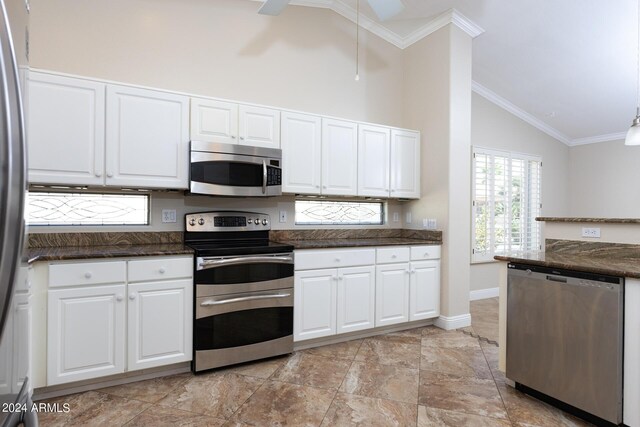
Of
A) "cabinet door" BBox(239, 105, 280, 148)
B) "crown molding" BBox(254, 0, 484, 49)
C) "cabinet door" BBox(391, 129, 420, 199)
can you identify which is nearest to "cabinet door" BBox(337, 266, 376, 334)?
"cabinet door" BBox(391, 129, 420, 199)

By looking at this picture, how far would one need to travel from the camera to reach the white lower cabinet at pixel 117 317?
2.12m

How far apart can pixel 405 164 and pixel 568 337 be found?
7.44 ft

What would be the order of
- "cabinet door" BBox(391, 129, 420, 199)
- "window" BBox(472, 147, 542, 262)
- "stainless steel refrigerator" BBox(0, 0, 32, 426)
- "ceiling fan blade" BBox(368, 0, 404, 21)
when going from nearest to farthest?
"stainless steel refrigerator" BBox(0, 0, 32, 426) → "ceiling fan blade" BBox(368, 0, 404, 21) → "cabinet door" BBox(391, 129, 420, 199) → "window" BBox(472, 147, 542, 262)

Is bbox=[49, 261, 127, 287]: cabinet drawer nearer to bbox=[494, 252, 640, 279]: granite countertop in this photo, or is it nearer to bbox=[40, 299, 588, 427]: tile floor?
bbox=[40, 299, 588, 427]: tile floor

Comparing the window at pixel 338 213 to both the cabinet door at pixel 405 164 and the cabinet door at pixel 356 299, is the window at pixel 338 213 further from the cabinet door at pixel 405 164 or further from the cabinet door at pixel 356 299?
the cabinet door at pixel 356 299

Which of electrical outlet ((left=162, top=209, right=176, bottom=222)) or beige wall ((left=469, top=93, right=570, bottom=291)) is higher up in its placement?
beige wall ((left=469, top=93, right=570, bottom=291))

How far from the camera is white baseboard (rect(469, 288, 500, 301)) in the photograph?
186 inches

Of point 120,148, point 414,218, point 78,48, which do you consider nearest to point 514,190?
point 414,218

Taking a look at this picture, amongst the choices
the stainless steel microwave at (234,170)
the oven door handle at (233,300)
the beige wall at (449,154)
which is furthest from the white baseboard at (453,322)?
the stainless steel microwave at (234,170)

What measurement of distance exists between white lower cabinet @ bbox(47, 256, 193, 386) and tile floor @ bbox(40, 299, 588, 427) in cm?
21

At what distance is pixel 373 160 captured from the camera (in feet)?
11.9

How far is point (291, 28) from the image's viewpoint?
359 centimetres

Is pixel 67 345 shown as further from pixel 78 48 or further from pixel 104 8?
pixel 104 8

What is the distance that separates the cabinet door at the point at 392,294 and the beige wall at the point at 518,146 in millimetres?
1788
